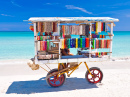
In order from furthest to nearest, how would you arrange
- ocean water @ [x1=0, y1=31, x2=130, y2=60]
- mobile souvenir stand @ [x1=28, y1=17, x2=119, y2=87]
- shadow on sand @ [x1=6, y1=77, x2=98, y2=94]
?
1. ocean water @ [x1=0, y1=31, x2=130, y2=60]
2. shadow on sand @ [x1=6, y1=77, x2=98, y2=94]
3. mobile souvenir stand @ [x1=28, y1=17, x2=119, y2=87]

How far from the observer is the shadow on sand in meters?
7.12

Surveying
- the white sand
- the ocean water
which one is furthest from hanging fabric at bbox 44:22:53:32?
the ocean water

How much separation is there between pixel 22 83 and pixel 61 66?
208cm

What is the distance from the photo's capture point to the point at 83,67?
11844mm

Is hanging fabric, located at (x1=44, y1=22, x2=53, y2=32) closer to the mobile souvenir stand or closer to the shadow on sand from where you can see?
the mobile souvenir stand

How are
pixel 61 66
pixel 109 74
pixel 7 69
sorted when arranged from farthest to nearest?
pixel 7 69 < pixel 109 74 < pixel 61 66

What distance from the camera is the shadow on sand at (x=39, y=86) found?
23.4 feet

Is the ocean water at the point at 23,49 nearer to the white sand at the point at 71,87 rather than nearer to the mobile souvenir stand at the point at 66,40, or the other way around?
the white sand at the point at 71,87

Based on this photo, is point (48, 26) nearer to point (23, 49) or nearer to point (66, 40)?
point (66, 40)

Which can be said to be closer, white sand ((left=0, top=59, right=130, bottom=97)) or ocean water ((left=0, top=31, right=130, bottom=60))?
white sand ((left=0, top=59, right=130, bottom=97))

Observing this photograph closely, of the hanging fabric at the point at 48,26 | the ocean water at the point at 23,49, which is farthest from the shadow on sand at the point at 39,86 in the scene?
the ocean water at the point at 23,49

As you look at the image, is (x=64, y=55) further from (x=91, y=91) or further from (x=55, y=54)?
(x=91, y=91)

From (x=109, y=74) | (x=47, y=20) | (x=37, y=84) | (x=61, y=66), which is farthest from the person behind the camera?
(x=109, y=74)

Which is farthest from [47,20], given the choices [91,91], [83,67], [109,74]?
[83,67]
